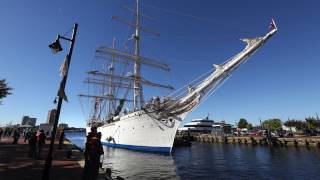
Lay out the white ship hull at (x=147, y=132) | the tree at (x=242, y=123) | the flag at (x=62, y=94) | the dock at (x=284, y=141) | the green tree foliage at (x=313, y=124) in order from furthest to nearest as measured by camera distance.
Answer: the tree at (x=242, y=123) < the green tree foliage at (x=313, y=124) < the dock at (x=284, y=141) < the white ship hull at (x=147, y=132) < the flag at (x=62, y=94)

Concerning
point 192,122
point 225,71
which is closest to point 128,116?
point 225,71

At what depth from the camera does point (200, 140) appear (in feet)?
269

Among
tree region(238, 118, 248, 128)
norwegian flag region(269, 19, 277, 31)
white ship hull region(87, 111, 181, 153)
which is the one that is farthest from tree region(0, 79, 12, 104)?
tree region(238, 118, 248, 128)

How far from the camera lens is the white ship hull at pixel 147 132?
32.0 metres

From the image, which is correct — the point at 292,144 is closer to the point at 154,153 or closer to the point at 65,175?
the point at 154,153

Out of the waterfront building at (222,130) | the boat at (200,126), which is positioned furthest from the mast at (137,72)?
the boat at (200,126)

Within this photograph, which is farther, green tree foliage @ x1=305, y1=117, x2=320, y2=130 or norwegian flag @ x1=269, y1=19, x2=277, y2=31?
green tree foliage @ x1=305, y1=117, x2=320, y2=130

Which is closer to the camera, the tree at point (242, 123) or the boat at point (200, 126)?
the boat at point (200, 126)

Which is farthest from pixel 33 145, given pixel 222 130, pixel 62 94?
pixel 222 130

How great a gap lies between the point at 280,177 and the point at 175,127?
50.3 feet

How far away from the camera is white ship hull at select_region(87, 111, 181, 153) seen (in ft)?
105

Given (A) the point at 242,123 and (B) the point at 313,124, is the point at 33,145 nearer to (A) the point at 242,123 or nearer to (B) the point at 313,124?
(B) the point at 313,124

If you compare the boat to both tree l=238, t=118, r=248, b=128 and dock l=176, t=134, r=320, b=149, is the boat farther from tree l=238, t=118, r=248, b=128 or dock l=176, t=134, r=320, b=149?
dock l=176, t=134, r=320, b=149

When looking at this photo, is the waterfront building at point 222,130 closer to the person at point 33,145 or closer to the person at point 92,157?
the person at point 33,145
